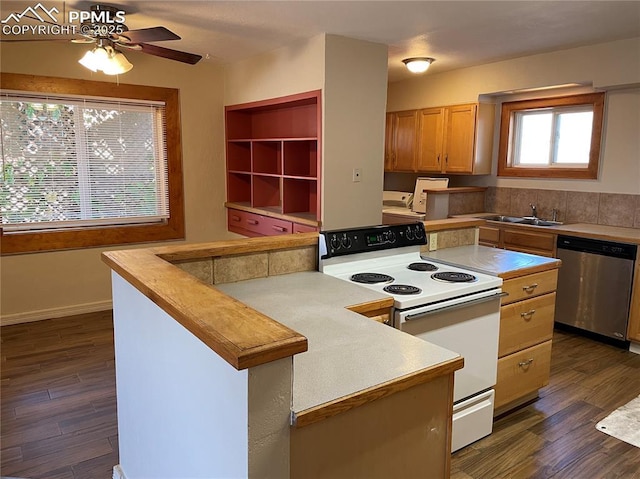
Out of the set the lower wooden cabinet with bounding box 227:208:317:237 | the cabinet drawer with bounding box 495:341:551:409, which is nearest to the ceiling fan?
the lower wooden cabinet with bounding box 227:208:317:237

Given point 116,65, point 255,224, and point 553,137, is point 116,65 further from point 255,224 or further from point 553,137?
point 553,137

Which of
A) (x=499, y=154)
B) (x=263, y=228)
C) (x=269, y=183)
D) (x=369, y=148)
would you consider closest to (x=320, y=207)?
(x=369, y=148)

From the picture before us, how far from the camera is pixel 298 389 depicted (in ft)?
3.55

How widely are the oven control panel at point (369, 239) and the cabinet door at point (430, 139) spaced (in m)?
2.76

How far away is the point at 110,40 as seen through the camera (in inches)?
112

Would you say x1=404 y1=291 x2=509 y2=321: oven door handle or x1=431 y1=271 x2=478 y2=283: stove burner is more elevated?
x1=431 y1=271 x2=478 y2=283: stove burner

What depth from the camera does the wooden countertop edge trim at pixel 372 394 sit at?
0.99 m

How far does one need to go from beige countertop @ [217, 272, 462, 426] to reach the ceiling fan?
174 centimetres

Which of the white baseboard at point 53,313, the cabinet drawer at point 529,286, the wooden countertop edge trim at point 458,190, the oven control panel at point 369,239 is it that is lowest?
the white baseboard at point 53,313

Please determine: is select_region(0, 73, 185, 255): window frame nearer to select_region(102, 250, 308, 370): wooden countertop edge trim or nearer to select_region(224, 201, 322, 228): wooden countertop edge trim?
select_region(224, 201, 322, 228): wooden countertop edge trim

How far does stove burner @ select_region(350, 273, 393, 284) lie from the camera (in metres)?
2.12

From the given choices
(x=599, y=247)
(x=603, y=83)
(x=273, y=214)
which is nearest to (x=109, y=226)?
(x=273, y=214)

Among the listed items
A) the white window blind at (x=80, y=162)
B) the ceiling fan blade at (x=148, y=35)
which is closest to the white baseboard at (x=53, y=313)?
the white window blind at (x=80, y=162)

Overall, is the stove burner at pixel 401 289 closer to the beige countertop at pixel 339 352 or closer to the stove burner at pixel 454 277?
the beige countertop at pixel 339 352
